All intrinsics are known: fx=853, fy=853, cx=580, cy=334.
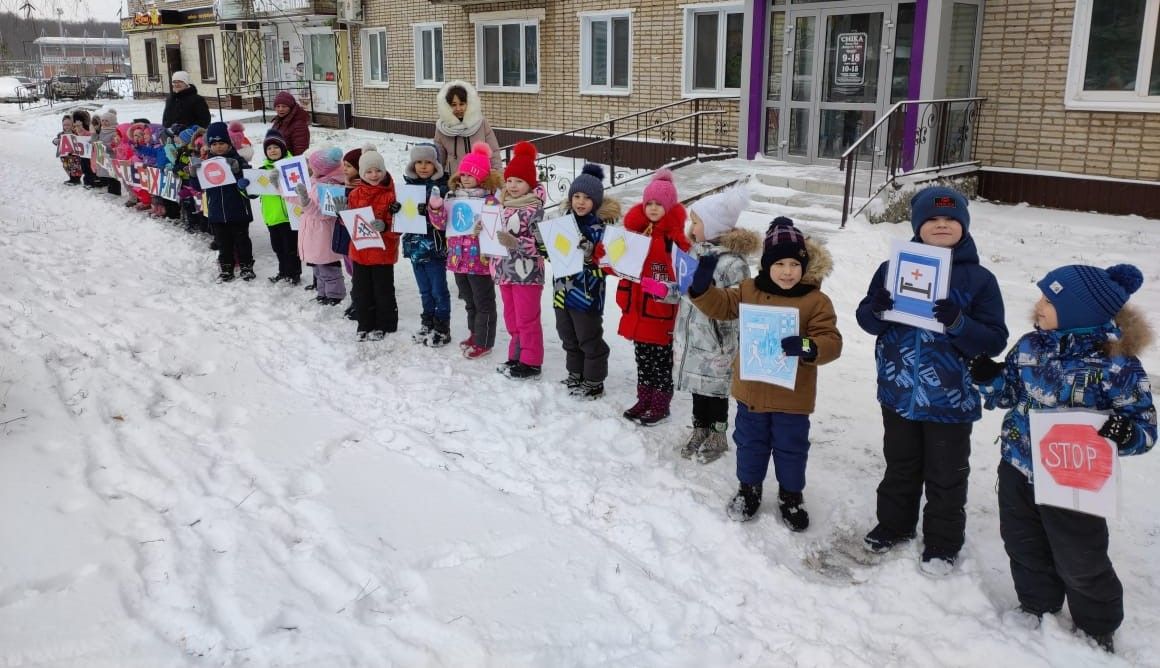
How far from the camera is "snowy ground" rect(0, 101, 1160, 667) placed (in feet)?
10.5

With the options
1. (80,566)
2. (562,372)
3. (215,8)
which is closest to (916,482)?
(562,372)

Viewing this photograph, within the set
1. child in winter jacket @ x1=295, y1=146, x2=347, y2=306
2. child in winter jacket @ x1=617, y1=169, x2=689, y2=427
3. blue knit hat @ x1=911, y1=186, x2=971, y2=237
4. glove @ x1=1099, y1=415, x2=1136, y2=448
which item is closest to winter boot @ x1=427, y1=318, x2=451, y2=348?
child in winter jacket @ x1=295, y1=146, x2=347, y2=306

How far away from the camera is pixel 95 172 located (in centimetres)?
1416

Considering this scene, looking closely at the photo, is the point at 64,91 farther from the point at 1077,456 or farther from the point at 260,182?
the point at 1077,456

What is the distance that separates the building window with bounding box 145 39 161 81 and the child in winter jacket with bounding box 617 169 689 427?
3596 cm

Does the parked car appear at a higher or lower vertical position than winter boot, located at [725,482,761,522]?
higher

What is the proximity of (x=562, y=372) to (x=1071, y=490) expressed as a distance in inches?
140

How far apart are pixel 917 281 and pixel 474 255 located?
342cm

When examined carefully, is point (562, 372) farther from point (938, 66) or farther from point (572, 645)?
point (938, 66)

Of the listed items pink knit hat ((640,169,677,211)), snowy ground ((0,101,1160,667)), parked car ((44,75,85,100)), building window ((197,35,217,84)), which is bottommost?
snowy ground ((0,101,1160,667))

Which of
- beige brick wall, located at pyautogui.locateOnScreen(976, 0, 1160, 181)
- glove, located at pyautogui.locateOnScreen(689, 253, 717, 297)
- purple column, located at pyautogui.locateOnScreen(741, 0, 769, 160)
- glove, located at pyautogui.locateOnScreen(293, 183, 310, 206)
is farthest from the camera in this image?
purple column, located at pyautogui.locateOnScreen(741, 0, 769, 160)

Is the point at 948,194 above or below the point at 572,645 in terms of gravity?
above

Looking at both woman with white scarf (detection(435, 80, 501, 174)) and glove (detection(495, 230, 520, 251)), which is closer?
glove (detection(495, 230, 520, 251))

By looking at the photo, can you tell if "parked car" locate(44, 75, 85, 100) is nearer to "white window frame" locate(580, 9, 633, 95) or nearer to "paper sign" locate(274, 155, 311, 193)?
"white window frame" locate(580, 9, 633, 95)
